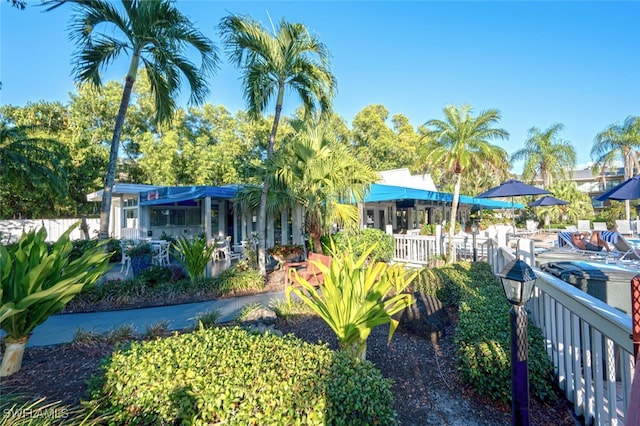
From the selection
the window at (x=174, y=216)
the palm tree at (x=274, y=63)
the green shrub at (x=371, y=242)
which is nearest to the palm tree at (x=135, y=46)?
the palm tree at (x=274, y=63)

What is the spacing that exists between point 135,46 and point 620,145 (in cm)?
3407

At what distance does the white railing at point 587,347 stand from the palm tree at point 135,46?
7902 mm

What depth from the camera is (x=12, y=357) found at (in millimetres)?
2914

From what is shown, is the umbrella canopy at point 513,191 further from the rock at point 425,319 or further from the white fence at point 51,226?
the white fence at point 51,226

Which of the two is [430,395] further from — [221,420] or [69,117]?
[69,117]

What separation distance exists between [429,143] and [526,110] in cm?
492

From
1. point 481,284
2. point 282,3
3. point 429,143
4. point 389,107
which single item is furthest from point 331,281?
point 389,107

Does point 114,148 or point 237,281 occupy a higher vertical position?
point 114,148

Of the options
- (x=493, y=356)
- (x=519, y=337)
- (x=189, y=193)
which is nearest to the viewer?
(x=519, y=337)

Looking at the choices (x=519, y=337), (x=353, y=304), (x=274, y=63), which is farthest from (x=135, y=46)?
(x=519, y=337)

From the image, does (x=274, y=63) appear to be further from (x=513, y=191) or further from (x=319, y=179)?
(x=513, y=191)

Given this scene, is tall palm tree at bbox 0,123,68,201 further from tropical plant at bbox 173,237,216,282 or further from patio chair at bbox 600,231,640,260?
patio chair at bbox 600,231,640,260

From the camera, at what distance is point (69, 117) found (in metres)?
19.1

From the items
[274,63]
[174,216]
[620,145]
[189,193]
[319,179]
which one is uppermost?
[620,145]
